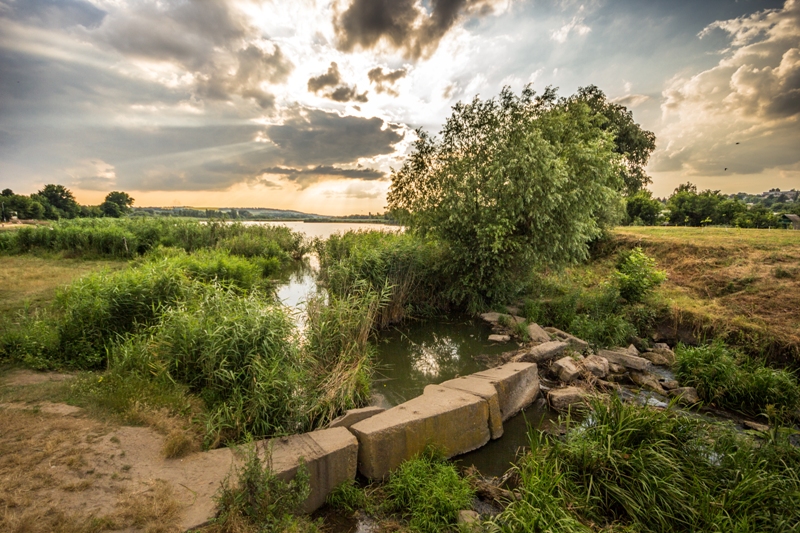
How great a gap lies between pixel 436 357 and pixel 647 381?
4217mm

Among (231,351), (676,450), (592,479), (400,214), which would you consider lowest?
(592,479)

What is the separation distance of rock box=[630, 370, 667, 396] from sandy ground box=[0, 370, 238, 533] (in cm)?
713

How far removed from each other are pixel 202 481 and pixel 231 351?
66.7 inches

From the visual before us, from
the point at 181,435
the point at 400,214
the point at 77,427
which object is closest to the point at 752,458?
the point at 181,435

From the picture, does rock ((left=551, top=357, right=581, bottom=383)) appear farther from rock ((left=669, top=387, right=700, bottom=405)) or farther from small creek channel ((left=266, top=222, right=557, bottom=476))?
rock ((left=669, top=387, right=700, bottom=405))

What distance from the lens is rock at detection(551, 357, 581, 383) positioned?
21.6 ft

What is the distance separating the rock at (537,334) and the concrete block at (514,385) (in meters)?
2.58

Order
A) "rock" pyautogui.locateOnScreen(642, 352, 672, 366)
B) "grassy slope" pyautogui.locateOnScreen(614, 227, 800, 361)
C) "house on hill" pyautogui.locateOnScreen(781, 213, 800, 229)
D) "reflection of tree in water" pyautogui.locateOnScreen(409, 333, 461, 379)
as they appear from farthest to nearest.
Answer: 1. "house on hill" pyautogui.locateOnScreen(781, 213, 800, 229)
2. "rock" pyautogui.locateOnScreen(642, 352, 672, 366)
3. "grassy slope" pyautogui.locateOnScreen(614, 227, 800, 361)
4. "reflection of tree in water" pyautogui.locateOnScreen(409, 333, 461, 379)

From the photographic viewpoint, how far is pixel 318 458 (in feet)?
11.9

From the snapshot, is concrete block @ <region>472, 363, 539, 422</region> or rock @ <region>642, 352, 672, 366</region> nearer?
concrete block @ <region>472, 363, 539, 422</region>

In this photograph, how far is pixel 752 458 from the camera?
11.7 feet

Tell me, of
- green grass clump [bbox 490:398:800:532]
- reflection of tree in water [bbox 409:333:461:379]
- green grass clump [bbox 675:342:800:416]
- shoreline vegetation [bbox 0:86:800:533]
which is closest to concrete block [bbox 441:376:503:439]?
shoreline vegetation [bbox 0:86:800:533]

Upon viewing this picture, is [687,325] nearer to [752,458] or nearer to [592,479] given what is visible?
[752,458]

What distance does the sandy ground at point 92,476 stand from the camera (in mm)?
2664
